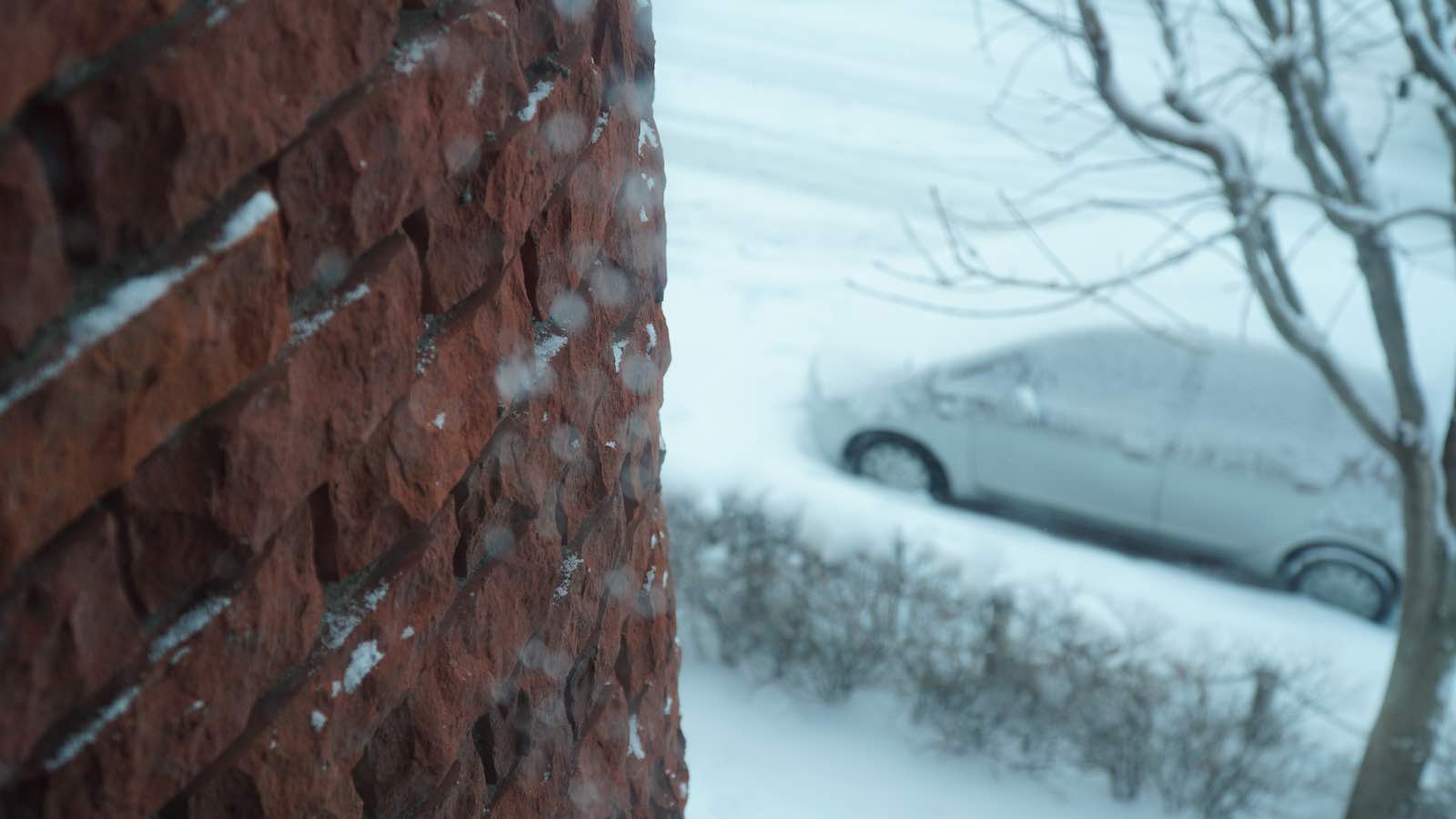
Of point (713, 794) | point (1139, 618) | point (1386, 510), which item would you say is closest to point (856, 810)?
point (713, 794)

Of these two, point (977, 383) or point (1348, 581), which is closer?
point (1348, 581)

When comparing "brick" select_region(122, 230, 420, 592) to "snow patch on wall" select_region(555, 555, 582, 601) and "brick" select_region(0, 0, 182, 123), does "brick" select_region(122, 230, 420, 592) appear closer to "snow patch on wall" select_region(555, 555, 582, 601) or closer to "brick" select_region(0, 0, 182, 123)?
"brick" select_region(0, 0, 182, 123)

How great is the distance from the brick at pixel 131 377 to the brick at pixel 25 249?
0.02 m

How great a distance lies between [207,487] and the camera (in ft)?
2.56

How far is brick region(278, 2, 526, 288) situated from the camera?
0.83m

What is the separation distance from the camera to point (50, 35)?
609mm

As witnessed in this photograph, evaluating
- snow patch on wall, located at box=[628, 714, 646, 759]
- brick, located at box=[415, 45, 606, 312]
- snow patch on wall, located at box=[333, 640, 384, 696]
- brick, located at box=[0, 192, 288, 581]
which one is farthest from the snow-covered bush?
brick, located at box=[0, 192, 288, 581]

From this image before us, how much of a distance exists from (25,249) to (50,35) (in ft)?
0.34

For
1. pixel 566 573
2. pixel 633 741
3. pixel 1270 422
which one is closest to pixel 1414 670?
pixel 1270 422

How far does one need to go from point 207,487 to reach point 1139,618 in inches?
184

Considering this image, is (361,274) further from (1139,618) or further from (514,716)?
(1139,618)

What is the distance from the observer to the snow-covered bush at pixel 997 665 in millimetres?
4801

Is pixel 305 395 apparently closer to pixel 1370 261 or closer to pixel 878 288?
pixel 1370 261

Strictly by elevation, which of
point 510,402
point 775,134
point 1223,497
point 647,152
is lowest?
point 510,402
